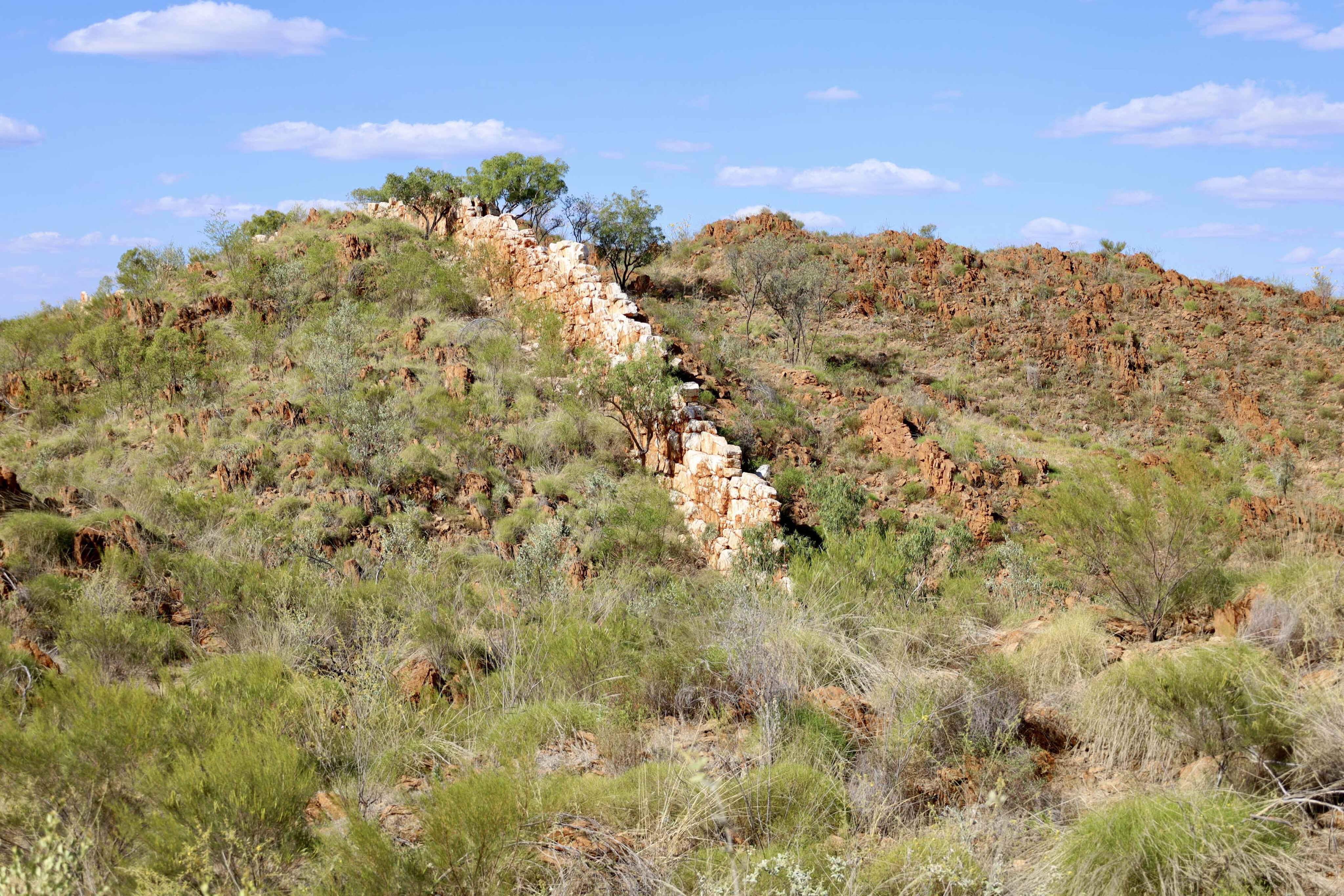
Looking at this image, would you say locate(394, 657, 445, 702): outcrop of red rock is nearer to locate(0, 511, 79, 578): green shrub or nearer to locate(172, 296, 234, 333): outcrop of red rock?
locate(0, 511, 79, 578): green shrub

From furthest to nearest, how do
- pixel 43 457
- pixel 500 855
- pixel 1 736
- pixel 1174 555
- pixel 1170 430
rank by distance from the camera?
pixel 1170 430 < pixel 43 457 < pixel 1174 555 < pixel 1 736 < pixel 500 855

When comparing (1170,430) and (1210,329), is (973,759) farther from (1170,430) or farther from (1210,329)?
(1210,329)

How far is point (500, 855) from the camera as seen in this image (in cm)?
333

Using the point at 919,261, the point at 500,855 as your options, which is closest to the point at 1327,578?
the point at 500,855

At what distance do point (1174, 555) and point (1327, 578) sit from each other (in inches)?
39.0

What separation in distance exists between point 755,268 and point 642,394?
39.1ft

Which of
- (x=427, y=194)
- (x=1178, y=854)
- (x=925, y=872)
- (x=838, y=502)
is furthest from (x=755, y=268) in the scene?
(x=925, y=872)

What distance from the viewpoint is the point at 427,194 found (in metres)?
23.4

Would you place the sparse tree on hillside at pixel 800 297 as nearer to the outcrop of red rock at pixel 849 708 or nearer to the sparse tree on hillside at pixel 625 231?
the sparse tree on hillside at pixel 625 231

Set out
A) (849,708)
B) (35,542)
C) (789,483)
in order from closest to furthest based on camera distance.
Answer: (849,708) → (35,542) → (789,483)

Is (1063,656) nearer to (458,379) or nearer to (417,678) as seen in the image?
(417,678)

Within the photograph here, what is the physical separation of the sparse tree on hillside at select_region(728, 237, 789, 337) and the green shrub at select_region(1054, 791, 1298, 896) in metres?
19.6

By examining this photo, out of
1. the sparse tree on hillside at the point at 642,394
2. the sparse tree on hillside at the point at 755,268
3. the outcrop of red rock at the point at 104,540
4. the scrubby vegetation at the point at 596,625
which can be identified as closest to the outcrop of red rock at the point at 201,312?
the scrubby vegetation at the point at 596,625

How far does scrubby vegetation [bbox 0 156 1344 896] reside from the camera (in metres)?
3.48
